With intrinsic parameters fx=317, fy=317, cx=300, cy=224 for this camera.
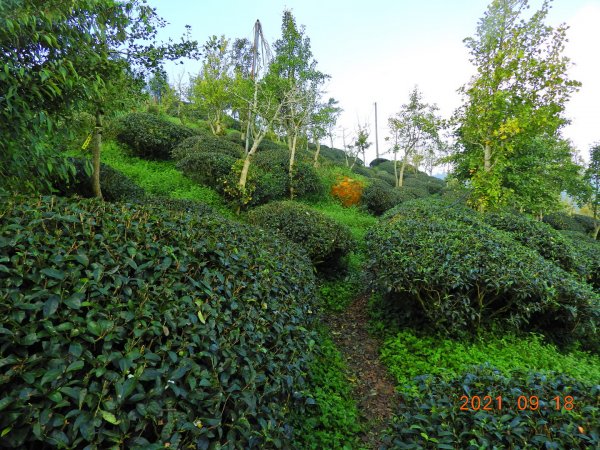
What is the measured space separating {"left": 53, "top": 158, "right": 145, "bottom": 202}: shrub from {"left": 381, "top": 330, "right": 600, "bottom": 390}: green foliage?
5781 mm

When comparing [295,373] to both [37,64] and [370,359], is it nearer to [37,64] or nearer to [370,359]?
[370,359]

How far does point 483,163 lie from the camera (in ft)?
32.1

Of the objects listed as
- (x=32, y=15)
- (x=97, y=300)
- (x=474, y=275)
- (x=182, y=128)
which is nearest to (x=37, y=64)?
(x=32, y=15)

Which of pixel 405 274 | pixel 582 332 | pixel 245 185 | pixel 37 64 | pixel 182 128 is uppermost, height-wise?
pixel 182 128

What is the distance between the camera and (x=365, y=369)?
430 centimetres

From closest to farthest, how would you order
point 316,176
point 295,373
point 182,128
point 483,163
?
point 295,373 < point 483,163 < point 316,176 < point 182,128

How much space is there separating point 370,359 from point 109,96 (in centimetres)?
573

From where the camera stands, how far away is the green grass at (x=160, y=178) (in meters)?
10.4

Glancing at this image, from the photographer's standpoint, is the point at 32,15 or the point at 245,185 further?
the point at 245,185

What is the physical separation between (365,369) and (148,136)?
12.6 metres

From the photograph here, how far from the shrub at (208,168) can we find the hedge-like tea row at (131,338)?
325 inches

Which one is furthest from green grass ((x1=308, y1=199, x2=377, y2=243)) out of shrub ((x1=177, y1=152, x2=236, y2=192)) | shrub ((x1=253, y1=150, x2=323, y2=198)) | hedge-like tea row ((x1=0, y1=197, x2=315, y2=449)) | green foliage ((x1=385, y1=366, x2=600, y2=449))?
hedge-like tea row ((x1=0, y1=197, x2=315, y2=449))

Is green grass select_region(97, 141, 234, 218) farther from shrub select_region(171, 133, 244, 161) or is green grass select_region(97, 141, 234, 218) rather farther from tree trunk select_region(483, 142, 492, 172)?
tree trunk select_region(483, 142, 492, 172)

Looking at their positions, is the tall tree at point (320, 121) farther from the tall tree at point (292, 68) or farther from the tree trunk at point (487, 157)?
the tree trunk at point (487, 157)
